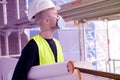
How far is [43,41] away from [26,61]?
0.50 feet

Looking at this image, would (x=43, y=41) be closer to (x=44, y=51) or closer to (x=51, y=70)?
(x=44, y=51)

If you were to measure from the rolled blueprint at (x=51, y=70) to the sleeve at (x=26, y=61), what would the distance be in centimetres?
2

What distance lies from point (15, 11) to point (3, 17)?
220 mm

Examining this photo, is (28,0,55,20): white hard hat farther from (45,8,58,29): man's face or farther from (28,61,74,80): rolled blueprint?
(28,61,74,80): rolled blueprint

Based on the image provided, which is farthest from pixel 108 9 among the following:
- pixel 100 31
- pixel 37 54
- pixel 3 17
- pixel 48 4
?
pixel 100 31

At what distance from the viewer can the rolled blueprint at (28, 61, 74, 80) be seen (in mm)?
747

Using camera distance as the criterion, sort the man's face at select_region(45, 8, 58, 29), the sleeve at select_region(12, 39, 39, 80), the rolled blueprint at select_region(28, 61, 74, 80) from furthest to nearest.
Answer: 1. the man's face at select_region(45, 8, 58, 29)
2. the sleeve at select_region(12, 39, 39, 80)
3. the rolled blueprint at select_region(28, 61, 74, 80)

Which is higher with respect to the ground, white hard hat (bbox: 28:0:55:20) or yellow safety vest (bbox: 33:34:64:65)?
white hard hat (bbox: 28:0:55:20)

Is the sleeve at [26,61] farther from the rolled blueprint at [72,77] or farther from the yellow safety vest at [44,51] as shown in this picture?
the rolled blueprint at [72,77]

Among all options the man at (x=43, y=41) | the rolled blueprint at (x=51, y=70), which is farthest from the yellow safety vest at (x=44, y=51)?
the rolled blueprint at (x=51, y=70)

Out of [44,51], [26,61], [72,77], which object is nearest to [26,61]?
[26,61]

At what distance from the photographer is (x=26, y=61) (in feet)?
3.02

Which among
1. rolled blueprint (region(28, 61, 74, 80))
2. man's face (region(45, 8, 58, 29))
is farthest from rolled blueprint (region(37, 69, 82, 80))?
man's face (region(45, 8, 58, 29))

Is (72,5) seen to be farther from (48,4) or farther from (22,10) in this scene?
(22,10)
